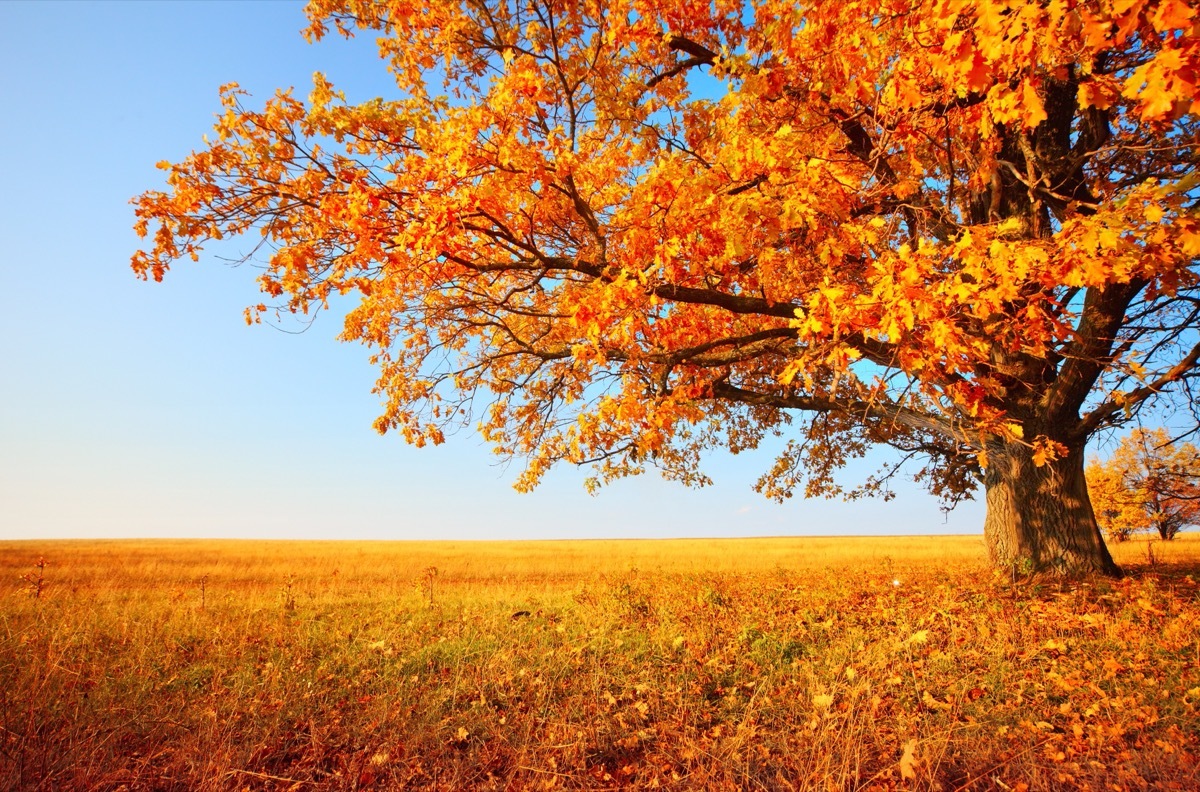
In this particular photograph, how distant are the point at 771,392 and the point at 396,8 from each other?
9.10 meters

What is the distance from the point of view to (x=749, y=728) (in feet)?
15.9

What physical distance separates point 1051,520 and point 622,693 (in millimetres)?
9267

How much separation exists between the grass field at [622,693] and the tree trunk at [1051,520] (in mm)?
816

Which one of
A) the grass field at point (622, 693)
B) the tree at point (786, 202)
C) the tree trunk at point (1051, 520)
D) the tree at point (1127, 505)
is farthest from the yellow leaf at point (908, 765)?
the tree at point (1127, 505)

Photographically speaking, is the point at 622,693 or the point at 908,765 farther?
the point at 622,693

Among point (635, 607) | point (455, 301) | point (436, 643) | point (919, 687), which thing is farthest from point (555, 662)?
point (455, 301)

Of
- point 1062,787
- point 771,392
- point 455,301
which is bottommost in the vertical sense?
point 1062,787

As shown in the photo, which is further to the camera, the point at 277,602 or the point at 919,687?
the point at 277,602

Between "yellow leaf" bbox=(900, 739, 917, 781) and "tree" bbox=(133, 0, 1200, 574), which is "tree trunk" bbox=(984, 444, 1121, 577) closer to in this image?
"tree" bbox=(133, 0, 1200, 574)

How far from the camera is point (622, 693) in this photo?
567 cm

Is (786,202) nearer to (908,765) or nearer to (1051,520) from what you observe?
(908,765)

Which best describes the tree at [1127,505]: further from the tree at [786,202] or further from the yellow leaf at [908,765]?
the yellow leaf at [908,765]

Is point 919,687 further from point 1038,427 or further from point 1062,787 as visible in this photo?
point 1038,427

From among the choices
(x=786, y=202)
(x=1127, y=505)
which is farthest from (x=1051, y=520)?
(x=1127, y=505)
